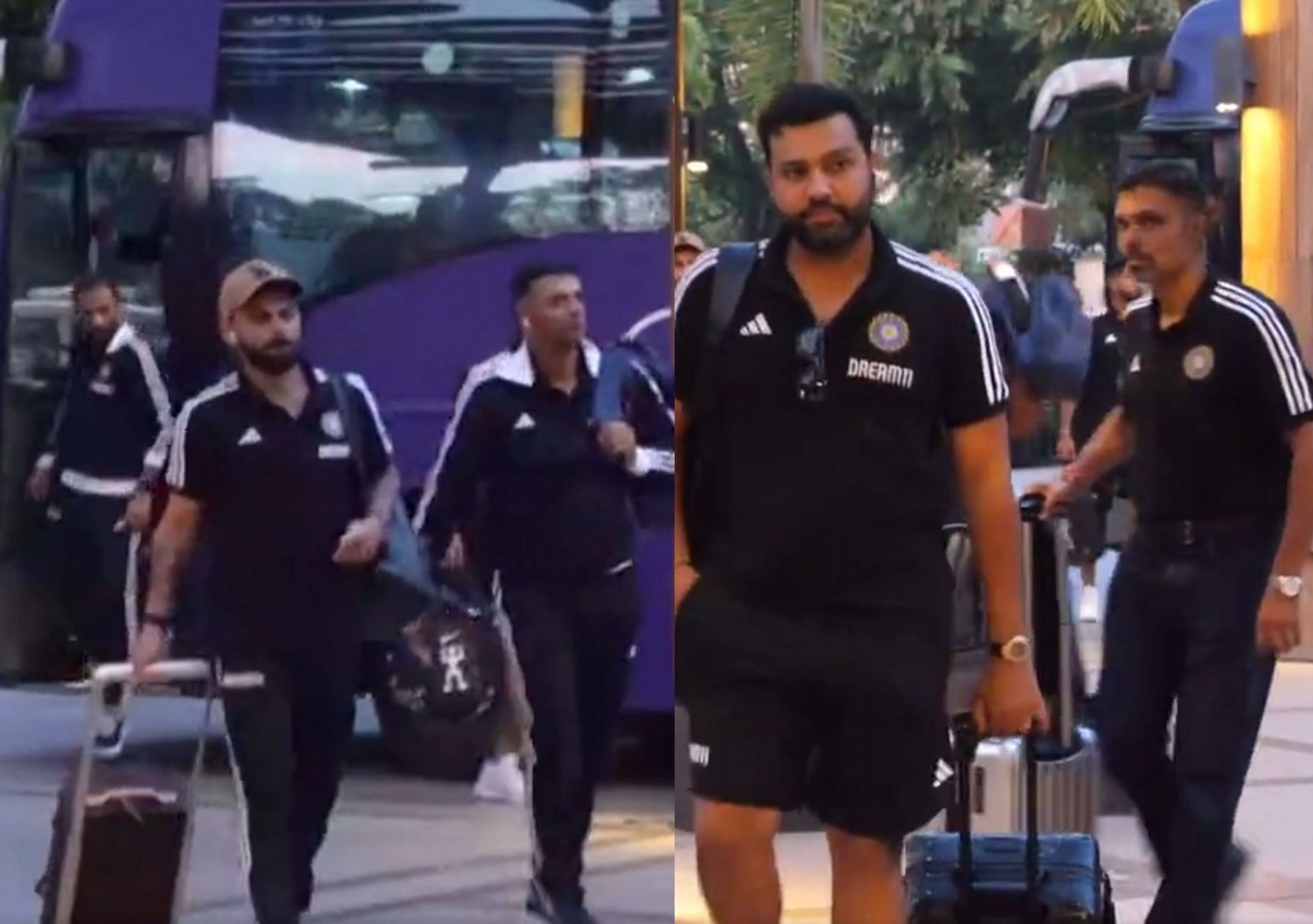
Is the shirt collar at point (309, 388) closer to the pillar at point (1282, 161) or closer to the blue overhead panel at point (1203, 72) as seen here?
the blue overhead panel at point (1203, 72)

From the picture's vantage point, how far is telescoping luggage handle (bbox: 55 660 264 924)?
14.0ft

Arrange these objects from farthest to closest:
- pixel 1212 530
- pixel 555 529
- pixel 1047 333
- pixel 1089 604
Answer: pixel 1089 604 → pixel 1047 333 → pixel 1212 530 → pixel 555 529

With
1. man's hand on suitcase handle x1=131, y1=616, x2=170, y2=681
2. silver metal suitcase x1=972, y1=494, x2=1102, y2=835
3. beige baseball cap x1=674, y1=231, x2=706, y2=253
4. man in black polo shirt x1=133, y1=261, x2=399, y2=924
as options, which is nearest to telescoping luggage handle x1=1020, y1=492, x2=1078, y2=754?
silver metal suitcase x1=972, y1=494, x2=1102, y2=835

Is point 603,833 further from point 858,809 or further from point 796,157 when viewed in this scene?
point 796,157

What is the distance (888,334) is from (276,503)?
1.03 metres

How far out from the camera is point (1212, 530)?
5.56 m

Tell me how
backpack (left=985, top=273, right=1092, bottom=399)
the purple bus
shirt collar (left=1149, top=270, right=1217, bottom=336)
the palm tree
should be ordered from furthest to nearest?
backpack (left=985, top=273, right=1092, bottom=399) < shirt collar (left=1149, top=270, right=1217, bottom=336) < the palm tree < the purple bus

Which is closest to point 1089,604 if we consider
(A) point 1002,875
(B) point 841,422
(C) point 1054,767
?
(C) point 1054,767

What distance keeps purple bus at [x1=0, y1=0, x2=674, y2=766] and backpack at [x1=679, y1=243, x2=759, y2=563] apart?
0.12 meters

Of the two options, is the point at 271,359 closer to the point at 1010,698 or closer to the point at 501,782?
the point at 501,782

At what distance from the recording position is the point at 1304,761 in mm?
8789

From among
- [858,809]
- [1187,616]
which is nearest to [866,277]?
[858,809]

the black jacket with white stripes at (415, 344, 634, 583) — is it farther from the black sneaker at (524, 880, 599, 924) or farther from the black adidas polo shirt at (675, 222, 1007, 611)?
Answer: the black sneaker at (524, 880, 599, 924)

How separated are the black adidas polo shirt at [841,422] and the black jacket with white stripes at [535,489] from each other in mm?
179
